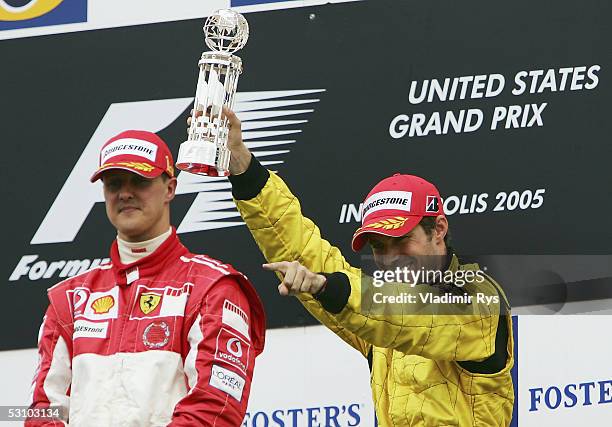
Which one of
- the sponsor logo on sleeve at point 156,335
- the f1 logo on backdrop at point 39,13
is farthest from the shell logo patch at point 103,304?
the f1 logo on backdrop at point 39,13

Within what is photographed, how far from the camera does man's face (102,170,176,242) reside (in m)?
2.71

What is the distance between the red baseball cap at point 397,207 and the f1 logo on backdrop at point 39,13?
4.34ft

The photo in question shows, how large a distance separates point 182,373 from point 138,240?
323 millimetres

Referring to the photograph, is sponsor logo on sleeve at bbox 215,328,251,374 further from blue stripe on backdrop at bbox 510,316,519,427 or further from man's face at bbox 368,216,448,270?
blue stripe on backdrop at bbox 510,316,519,427

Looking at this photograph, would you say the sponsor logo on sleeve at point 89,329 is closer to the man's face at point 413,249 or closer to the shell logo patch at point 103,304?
the shell logo patch at point 103,304

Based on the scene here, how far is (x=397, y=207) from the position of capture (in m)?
2.79

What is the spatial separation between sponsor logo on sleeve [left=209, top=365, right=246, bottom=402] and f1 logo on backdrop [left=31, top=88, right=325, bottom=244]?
110 centimetres

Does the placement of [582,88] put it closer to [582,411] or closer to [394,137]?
[394,137]

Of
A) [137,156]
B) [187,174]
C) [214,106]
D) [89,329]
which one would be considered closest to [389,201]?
[214,106]

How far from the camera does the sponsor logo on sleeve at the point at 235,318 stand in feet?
8.38

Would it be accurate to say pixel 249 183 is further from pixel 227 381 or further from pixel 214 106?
pixel 227 381

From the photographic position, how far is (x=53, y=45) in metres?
3.82

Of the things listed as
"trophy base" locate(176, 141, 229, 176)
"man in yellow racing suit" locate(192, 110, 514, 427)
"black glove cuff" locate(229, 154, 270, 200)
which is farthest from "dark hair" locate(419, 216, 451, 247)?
"trophy base" locate(176, 141, 229, 176)

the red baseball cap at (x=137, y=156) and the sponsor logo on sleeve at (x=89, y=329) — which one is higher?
the red baseball cap at (x=137, y=156)
